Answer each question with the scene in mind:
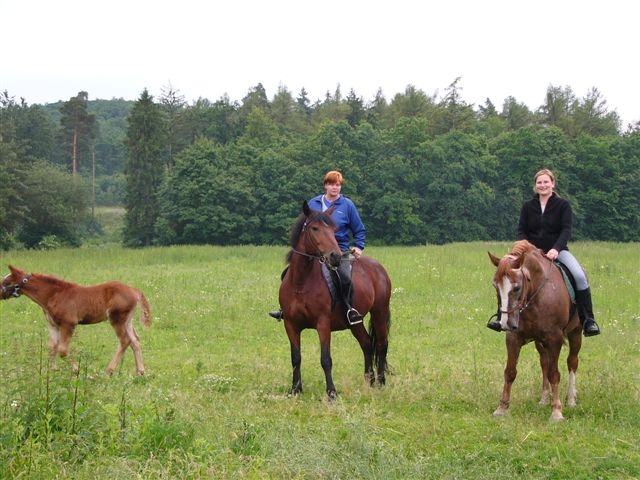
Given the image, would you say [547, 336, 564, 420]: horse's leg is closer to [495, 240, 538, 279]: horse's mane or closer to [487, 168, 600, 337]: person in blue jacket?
[487, 168, 600, 337]: person in blue jacket

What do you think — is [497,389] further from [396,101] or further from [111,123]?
[111,123]

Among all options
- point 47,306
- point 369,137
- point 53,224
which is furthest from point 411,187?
point 47,306

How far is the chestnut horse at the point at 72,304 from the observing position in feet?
32.5

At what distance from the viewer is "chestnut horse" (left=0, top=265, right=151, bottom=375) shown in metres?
9.90

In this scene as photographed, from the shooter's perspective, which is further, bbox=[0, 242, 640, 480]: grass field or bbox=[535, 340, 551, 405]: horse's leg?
bbox=[535, 340, 551, 405]: horse's leg

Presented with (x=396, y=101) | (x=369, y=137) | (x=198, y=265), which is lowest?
(x=198, y=265)

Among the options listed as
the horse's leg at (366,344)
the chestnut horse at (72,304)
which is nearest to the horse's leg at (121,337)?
the chestnut horse at (72,304)

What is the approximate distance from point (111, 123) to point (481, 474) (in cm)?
13717

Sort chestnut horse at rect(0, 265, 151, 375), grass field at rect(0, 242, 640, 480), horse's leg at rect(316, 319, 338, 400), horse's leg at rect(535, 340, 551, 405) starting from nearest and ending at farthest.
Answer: grass field at rect(0, 242, 640, 480), horse's leg at rect(535, 340, 551, 405), horse's leg at rect(316, 319, 338, 400), chestnut horse at rect(0, 265, 151, 375)

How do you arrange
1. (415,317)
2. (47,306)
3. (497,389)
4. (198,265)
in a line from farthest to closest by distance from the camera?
1. (198,265)
2. (415,317)
3. (47,306)
4. (497,389)

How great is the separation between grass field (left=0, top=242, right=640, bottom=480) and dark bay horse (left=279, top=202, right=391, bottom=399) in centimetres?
43

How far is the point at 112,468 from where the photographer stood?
16.1ft

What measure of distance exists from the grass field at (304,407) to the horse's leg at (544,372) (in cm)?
17

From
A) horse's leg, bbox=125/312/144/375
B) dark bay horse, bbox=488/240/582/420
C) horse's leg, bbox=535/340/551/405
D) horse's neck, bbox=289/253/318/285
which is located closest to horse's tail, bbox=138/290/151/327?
horse's leg, bbox=125/312/144/375
